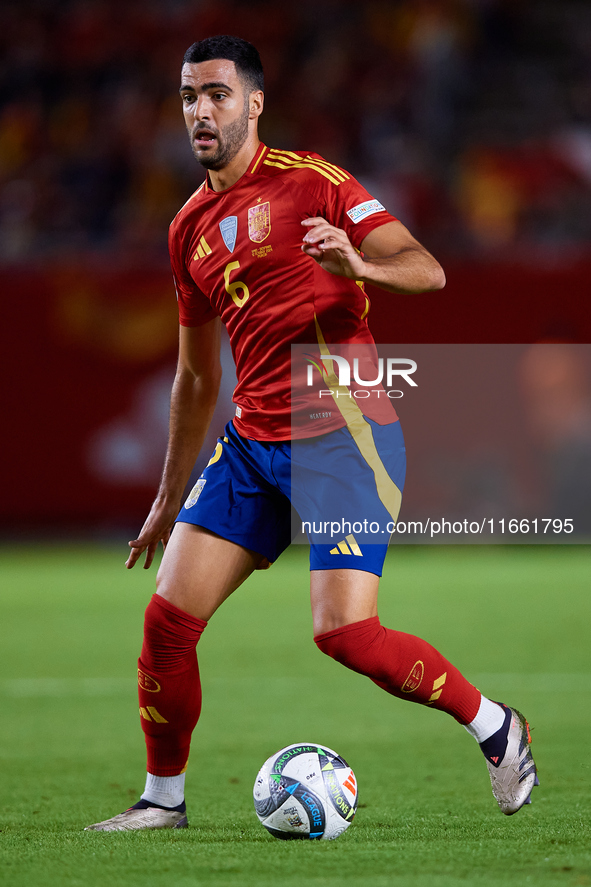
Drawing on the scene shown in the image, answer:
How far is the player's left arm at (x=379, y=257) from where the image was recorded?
325 cm

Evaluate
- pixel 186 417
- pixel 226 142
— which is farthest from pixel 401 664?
pixel 226 142

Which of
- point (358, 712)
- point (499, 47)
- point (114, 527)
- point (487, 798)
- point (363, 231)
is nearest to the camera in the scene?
point (363, 231)

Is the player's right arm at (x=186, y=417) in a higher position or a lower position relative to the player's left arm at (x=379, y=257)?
lower

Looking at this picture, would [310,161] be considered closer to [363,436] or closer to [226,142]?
[226,142]

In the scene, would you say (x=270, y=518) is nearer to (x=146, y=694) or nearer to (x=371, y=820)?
(x=146, y=694)

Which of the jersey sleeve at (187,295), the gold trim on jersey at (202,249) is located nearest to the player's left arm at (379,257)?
the gold trim on jersey at (202,249)

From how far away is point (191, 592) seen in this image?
369cm

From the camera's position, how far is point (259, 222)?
3.79 meters

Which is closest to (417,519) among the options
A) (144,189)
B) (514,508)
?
(514,508)

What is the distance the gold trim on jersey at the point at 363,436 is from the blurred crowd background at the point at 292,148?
270 inches

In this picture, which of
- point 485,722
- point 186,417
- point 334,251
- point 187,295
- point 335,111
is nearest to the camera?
point 334,251

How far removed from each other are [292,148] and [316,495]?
10.3m

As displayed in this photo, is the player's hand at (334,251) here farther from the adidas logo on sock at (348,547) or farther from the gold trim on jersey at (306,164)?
the adidas logo on sock at (348,547)

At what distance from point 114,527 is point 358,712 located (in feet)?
21.6
